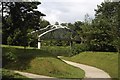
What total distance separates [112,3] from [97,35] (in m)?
4.80

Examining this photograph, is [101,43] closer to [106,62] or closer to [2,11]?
[106,62]

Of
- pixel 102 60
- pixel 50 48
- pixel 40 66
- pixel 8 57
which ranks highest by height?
pixel 8 57

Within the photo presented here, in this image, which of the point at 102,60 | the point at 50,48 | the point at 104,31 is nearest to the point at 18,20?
the point at 102,60

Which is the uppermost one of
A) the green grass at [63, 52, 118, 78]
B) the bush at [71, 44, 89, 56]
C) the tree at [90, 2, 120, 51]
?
the tree at [90, 2, 120, 51]

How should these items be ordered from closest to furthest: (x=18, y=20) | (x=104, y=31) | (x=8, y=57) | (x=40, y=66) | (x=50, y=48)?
(x=8, y=57), (x=40, y=66), (x=18, y=20), (x=104, y=31), (x=50, y=48)

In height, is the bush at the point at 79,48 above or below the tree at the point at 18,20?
below

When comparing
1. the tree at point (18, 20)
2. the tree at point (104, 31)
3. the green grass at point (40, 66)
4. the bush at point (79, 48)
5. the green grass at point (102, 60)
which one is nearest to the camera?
the green grass at point (40, 66)

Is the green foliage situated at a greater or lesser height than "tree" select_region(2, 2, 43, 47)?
lesser

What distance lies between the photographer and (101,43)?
37.3 m

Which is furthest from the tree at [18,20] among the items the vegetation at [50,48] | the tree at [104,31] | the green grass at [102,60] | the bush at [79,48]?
the bush at [79,48]

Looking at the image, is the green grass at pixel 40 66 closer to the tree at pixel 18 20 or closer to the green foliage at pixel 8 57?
the green foliage at pixel 8 57

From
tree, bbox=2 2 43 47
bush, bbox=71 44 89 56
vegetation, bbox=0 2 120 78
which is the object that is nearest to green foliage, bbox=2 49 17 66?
vegetation, bbox=0 2 120 78

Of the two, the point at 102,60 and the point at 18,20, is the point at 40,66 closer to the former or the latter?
the point at 18,20

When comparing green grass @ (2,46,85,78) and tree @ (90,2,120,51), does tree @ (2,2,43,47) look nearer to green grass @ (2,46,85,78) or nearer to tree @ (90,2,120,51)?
green grass @ (2,46,85,78)
